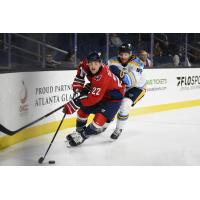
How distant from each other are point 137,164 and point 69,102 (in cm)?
73

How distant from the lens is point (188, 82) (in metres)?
5.24

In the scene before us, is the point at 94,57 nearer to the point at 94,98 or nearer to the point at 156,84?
the point at 94,98

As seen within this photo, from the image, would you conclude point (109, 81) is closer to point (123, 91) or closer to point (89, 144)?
point (123, 91)

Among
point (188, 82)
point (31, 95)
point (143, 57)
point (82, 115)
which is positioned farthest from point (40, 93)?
point (188, 82)

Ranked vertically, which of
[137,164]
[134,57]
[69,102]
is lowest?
[137,164]

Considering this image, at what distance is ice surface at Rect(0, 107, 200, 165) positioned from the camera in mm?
4926

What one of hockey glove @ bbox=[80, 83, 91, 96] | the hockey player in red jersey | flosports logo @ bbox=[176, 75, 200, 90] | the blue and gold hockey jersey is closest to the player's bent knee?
the hockey player in red jersey

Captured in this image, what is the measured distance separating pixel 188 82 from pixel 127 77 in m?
0.57

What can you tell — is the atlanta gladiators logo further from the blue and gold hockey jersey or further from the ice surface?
the blue and gold hockey jersey

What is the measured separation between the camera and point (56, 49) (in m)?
4.97

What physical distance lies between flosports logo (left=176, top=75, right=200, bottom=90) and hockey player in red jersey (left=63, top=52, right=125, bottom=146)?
0.58m

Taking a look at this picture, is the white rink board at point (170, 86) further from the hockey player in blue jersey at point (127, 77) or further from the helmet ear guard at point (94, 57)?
the helmet ear guard at point (94, 57)

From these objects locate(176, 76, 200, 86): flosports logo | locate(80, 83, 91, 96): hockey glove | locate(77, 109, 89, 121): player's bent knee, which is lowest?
locate(77, 109, 89, 121): player's bent knee

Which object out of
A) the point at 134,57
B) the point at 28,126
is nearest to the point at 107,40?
the point at 134,57
